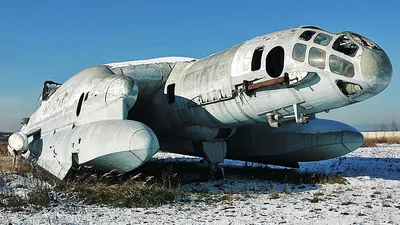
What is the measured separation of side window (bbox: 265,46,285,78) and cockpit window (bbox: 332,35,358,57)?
1.20 metres

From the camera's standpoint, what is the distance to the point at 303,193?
9227 millimetres

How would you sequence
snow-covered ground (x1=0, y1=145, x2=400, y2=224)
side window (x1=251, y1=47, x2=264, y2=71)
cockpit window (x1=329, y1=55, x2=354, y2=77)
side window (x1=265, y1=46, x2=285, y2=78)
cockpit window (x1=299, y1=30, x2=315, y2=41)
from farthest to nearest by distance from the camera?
side window (x1=251, y1=47, x2=264, y2=71)
side window (x1=265, y1=46, x2=285, y2=78)
cockpit window (x1=299, y1=30, x2=315, y2=41)
cockpit window (x1=329, y1=55, x2=354, y2=77)
snow-covered ground (x1=0, y1=145, x2=400, y2=224)

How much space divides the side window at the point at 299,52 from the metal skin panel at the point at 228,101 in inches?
0.9

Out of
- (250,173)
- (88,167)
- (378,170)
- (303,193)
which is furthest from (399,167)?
(88,167)

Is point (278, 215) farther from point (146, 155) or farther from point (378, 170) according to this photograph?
point (378, 170)

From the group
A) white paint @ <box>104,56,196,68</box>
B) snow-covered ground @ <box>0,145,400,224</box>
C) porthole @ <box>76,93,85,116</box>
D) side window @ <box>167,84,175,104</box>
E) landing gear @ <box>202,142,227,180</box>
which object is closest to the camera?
snow-covered ground @ <box>0,145,400,224</box>

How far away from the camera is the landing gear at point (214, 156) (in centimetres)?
1181

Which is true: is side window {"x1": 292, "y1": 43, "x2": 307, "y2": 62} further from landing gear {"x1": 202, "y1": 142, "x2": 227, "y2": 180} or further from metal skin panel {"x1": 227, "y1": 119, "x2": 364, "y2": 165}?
landing gear {"x1": 202, "y1": 142, "x2": 227, "y2": 180}

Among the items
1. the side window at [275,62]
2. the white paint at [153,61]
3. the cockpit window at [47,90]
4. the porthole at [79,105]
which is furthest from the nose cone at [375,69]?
the cockpit window at [47,90]

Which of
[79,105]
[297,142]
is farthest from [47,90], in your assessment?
[297,142]

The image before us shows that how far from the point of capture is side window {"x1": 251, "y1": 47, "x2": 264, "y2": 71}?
9062 millimetres

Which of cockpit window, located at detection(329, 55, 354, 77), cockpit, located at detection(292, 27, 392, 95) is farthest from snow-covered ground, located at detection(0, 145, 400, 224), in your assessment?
cockpit window, located at detection(329, 55, 354, 77)

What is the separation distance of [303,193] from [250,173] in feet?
13.3

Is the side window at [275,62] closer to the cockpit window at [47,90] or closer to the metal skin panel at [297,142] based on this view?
the metal skin panel at [297,142]
